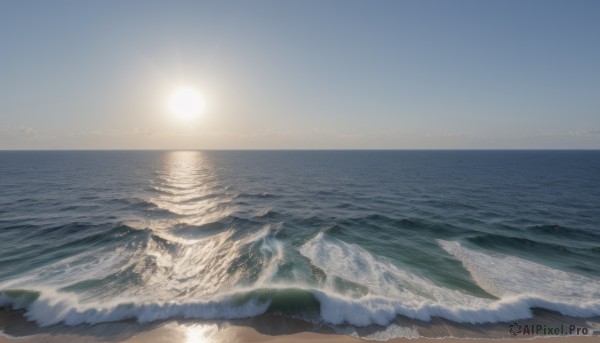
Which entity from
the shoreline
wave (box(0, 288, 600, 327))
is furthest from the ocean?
the shoreline

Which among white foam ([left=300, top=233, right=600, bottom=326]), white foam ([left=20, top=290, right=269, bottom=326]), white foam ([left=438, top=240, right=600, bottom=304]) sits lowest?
white foam ([left=438, top=240, right=600, bottom=304])

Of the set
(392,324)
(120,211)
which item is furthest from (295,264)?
(120,211)

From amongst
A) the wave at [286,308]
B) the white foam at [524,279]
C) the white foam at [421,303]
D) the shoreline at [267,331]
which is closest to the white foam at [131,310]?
the wave at [286,308]

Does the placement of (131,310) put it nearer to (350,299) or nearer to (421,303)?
(350,299)

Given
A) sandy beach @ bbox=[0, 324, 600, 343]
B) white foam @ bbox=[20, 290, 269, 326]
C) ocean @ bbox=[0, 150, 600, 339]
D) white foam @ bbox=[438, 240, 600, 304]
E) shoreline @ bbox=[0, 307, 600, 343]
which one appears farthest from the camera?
white foam @ bbox=[438, 240, 600, 304]

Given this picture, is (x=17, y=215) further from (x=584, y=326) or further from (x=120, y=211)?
(x=584, y=326)

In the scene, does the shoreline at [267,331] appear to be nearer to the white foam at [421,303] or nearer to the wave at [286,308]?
the wave at [286,308]

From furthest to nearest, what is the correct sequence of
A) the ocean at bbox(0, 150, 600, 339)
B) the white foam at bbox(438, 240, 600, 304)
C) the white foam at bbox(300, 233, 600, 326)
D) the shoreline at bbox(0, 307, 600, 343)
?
1. the white foam at bbox(438, 240, 600, 304)
2. the ocean at bbox(0, 150, 600, 339)
3. the white foam at bbox(300, 233, 600, 326)
4. the shoreline at bbox(0, 307, 600, 343)

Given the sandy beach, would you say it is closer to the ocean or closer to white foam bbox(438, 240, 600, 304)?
the ocean

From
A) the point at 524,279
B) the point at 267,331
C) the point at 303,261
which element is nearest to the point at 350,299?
the point at 267,331

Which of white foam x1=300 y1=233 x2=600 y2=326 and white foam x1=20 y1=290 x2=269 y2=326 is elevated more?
white foam x1=20 y1=290 x2=269 y2=326

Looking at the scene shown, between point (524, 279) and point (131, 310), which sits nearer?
point (131, 310)

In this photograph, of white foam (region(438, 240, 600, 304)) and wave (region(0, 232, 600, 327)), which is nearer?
wave (region(0, 232, 600, 327))
